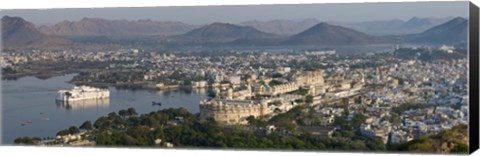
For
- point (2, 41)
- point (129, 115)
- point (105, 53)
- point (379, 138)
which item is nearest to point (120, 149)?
point (129, 115)

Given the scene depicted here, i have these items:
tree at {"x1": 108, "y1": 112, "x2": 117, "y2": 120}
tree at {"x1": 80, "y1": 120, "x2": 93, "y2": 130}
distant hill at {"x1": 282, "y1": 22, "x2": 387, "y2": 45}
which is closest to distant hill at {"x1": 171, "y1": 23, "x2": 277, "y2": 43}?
distant hill at {"x1": 282, "y1": 22, "x2": 387, "y2": 45}

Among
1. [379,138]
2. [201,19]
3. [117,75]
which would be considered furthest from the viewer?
[117,75]

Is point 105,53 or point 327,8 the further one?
point 105,53

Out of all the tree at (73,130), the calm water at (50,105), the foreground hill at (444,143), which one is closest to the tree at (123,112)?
the calm water at (50,105)

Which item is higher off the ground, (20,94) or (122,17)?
(122,17)

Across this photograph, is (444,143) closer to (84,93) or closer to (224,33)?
(224,33)

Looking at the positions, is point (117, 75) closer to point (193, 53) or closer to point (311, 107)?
point (193, 53)
